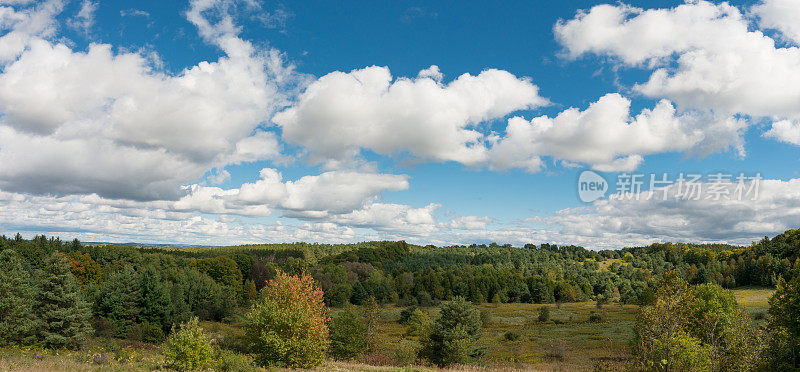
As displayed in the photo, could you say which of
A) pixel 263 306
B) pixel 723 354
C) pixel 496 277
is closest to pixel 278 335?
pixel 263 306

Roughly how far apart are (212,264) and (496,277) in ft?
347

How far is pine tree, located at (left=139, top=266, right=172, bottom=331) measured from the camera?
81.0 metres

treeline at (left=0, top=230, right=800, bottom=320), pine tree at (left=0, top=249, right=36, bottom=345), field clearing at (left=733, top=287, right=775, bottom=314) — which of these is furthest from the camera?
field clearing at (left=733, top=287, right=775, bottom=314)

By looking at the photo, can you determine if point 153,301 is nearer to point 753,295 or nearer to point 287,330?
point 287,330

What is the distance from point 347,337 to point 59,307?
36742mm

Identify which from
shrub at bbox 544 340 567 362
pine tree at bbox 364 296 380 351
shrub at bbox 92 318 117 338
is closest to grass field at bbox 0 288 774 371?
shrub at bbox 544 340 567 362

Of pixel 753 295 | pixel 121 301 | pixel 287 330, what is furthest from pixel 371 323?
pixel 753 295

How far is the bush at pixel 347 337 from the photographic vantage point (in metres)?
53.0

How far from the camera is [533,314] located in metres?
116

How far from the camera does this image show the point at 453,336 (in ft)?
155

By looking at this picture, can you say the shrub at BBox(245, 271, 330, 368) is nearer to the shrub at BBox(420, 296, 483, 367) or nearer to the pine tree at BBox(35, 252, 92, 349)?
the shrub at BBox(420, 296, 483, 367)

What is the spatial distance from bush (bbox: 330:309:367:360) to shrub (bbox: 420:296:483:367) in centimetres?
950

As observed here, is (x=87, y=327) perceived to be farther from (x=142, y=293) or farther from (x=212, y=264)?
(x=212, y=264)

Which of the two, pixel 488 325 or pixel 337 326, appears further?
pixel 488 325
